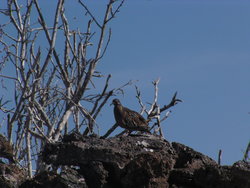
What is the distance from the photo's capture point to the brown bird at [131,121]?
10184 millimetres

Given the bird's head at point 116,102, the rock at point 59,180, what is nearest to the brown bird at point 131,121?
the bird's head at point 116,102

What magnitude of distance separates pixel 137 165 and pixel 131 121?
598 cm

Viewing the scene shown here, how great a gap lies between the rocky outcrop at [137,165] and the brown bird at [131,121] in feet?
16.4

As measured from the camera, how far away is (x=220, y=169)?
14.1 feet

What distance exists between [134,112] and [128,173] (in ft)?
20.2

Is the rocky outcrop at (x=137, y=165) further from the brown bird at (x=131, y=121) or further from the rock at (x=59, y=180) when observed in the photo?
the brown bird at (x=131, y=121)

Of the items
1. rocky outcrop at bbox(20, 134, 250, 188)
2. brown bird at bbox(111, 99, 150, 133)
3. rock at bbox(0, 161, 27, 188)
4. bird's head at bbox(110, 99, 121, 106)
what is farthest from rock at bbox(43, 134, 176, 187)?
bird's head at bbox(110, 99, 121, 106)

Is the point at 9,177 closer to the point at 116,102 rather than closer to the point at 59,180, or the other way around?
the point at 59,180

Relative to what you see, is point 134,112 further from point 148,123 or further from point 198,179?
point 198,179

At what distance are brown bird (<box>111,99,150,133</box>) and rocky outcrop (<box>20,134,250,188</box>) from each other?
4.99 meters

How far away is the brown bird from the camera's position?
1018 cm

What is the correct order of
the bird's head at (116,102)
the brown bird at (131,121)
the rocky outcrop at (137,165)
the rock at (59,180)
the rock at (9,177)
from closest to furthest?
the rocky outcrop at (137,165) < the rock at (59,180) < the rock at (9,177) < the brown bird at (131,121) < the bird's head at (116,102)

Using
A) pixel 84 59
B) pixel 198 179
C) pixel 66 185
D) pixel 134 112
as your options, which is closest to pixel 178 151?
pixel 198 179

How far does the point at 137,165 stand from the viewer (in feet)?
14.3
